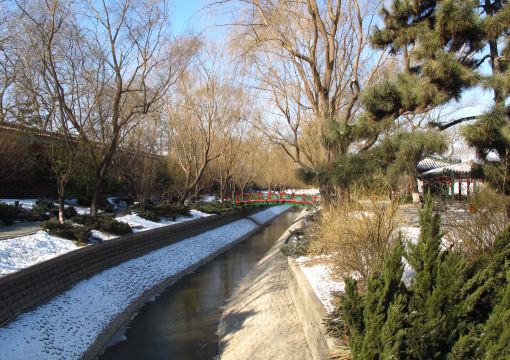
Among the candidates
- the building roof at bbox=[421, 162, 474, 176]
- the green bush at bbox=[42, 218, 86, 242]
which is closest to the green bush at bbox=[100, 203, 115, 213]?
the green bush at bbox=[42, 218, 86, 242]

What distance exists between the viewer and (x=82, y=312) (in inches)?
425

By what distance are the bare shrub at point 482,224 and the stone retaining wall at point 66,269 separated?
7.99 meters

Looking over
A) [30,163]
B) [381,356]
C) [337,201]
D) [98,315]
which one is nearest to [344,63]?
[337,201]

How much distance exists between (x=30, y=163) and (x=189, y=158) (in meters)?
9.68

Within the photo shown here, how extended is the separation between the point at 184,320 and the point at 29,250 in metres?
4.16

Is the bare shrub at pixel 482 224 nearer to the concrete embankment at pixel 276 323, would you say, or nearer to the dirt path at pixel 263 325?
the concrete embankment at pixel 276 323

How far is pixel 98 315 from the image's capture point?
36.6 feet

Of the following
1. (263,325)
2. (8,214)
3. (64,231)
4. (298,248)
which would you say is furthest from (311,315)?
(8,214)

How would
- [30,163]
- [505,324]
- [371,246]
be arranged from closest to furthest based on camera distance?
1. [505,324]
2. [371,246]
3. [30,163]

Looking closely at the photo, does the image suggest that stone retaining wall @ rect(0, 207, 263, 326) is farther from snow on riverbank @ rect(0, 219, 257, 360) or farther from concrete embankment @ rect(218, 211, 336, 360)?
concrete embankment @ rect(218, 211, 336, 360)

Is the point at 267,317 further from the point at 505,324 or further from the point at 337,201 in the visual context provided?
the point at 505,324

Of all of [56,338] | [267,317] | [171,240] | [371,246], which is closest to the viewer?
[56,338]

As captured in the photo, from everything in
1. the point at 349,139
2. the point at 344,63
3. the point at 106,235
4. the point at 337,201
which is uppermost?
the point at 344,63

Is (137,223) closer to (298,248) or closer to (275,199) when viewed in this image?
(298,248)
